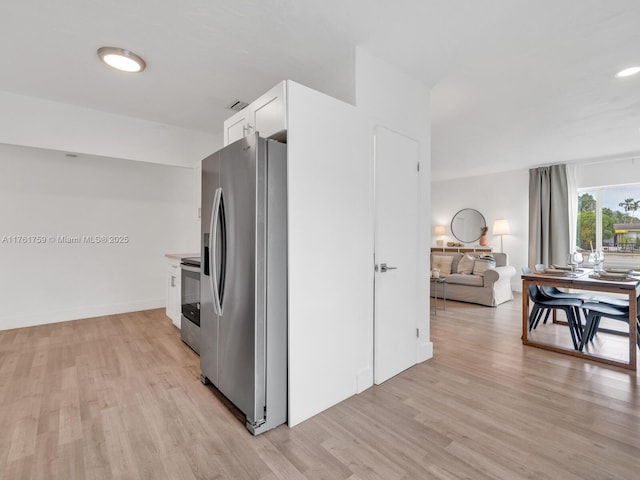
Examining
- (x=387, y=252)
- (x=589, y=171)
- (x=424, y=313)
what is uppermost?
(x=589, y=171)

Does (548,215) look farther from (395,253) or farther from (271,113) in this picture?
(271,113)

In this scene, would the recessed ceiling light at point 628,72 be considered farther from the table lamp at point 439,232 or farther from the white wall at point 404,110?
the table lamp at point 439,232

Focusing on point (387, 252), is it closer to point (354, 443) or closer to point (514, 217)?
point (354, 443)

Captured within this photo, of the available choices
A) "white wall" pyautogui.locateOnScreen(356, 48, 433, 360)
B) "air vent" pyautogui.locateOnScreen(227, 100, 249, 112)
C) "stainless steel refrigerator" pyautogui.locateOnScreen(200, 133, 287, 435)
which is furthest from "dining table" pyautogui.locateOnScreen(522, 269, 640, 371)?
"air vent" pyautogui.locateOnScreen(227, 100, 249, 112)

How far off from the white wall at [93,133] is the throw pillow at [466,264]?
4811 mm

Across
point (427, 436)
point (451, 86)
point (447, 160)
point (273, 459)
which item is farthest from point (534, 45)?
point (447, 160)

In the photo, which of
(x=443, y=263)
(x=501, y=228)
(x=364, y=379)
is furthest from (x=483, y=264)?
(x=364, y=379)

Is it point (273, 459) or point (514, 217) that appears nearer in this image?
point (273, 459)

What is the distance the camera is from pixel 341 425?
1.92 m

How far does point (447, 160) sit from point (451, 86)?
317 centimetres

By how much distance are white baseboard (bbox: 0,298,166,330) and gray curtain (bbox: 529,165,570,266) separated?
7.27m

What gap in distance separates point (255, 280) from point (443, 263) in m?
5.11

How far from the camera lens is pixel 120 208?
4.62m

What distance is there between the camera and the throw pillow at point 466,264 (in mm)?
5727
